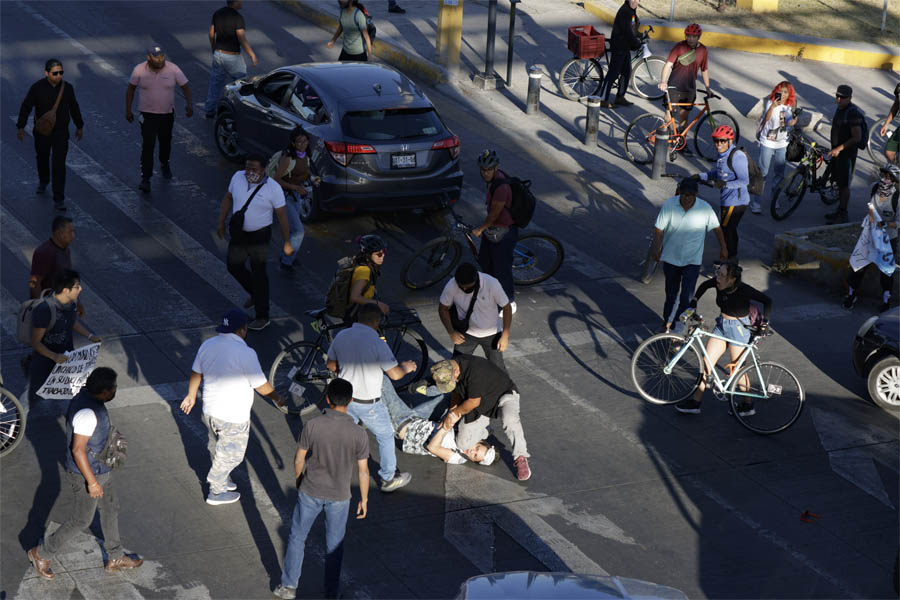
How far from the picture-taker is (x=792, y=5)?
25.3 m

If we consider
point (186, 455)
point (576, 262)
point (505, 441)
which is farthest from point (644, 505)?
point (576, 262)

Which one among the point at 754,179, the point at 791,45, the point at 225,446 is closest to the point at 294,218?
the point at 225,446

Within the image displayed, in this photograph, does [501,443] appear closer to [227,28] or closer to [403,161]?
[403,161]

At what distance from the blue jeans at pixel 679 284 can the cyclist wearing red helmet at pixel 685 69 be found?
615 centimetres

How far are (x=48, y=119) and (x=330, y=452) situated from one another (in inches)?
331

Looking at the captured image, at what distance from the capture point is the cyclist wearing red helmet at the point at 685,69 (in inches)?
680

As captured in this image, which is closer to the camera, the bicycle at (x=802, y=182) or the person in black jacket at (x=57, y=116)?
the person in black jacket at (x=57, y=116)

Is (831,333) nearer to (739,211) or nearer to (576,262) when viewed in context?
(739,211)

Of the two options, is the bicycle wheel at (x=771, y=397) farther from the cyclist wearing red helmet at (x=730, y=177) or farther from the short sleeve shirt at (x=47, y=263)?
the short sleeve shirt at (x=47, y=263)

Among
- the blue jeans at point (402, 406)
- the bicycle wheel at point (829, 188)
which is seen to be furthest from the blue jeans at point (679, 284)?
the bicycle wheel at point (829, 188)

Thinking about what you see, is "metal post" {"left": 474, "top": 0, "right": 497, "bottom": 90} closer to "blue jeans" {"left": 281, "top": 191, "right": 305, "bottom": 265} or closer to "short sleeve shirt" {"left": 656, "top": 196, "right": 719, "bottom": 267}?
"blue jeans" {"left": 281, "top": 191, "right": 305, "bottom": 265}

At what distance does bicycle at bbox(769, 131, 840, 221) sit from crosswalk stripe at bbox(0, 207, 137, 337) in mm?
8897

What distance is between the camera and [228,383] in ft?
27.4

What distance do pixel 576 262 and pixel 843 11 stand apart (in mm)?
14406
